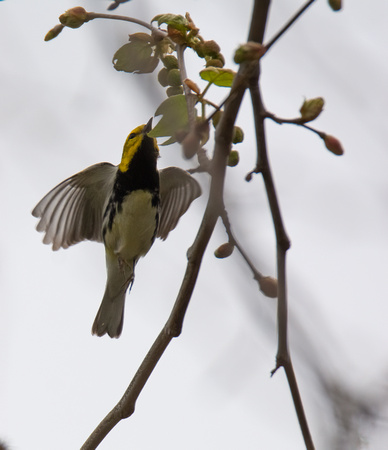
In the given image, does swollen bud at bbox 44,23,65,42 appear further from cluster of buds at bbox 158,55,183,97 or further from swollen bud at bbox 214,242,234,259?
swollen bud at bbox 214,242,234,259

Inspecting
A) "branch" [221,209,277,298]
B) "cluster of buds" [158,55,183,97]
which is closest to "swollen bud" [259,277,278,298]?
"branch" [221,209,277,298]

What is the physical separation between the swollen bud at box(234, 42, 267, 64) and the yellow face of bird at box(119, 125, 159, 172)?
277cm

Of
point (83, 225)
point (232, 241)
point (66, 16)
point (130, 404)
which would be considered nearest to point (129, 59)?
point (66, 16)

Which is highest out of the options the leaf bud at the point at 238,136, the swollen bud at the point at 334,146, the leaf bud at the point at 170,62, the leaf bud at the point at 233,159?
the leaf bud at the point at 170,62

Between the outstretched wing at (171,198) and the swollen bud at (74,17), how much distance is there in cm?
175

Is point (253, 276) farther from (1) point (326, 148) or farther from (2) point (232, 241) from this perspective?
(1) point (326, 148)

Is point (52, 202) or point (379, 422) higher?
point (52, 202)

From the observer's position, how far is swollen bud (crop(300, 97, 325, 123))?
168cm

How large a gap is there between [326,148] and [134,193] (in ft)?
7.99

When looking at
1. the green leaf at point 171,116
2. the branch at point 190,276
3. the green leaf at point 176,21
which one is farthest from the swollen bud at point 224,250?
the green leaf at point 176,21

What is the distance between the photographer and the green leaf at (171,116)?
218 cm

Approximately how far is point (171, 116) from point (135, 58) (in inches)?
17.8

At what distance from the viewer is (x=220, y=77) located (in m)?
2.02

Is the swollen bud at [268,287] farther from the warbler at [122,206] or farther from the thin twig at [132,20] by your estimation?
the warbler at [122,206]
